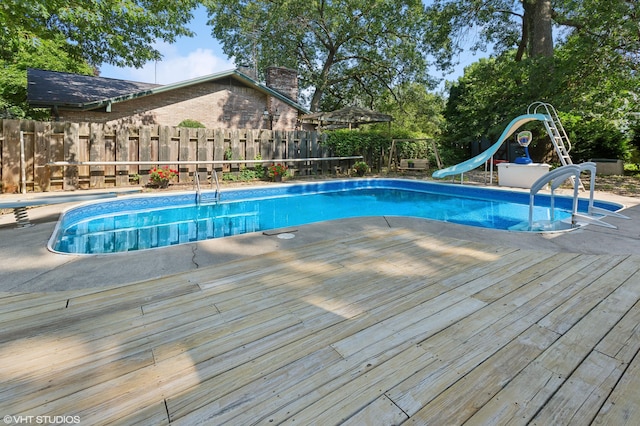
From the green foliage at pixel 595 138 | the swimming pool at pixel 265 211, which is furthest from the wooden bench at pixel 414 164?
the green foliage at pixel 595 138

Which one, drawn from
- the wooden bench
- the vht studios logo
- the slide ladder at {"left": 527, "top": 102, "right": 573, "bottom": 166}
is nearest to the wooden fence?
the wooden bench

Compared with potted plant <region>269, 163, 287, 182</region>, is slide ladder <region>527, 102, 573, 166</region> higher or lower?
higher

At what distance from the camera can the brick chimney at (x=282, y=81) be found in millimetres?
14867

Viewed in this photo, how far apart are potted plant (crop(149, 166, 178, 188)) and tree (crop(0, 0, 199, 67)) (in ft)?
12.3

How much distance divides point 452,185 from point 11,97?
1706cm

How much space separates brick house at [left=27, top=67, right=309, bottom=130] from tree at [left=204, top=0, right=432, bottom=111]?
4.60m

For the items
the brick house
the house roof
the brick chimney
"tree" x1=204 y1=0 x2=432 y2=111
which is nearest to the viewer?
the house roof

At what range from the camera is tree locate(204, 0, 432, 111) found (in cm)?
1703

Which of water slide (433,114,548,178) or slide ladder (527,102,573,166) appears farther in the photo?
water slide (433,114,548,178)

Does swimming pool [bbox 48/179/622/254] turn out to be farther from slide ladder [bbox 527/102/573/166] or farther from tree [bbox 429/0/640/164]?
tree [bbox 429/0/640/164]

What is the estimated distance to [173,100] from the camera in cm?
1175

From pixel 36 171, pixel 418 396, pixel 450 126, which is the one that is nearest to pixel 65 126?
pixel 36 171

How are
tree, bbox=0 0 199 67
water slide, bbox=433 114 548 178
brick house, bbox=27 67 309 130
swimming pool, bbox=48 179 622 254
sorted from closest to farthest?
swimming pool, bbox=48 179 622 254 < tree, bbox=0 0 199 67 < water slide, bbox=433 114 548 178 < brick house, bbox=27 67 309 130

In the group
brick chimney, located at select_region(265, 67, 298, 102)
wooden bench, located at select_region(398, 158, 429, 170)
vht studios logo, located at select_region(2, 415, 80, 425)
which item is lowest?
vht studios logo, located at select_region(2, 415, 80, 425)
